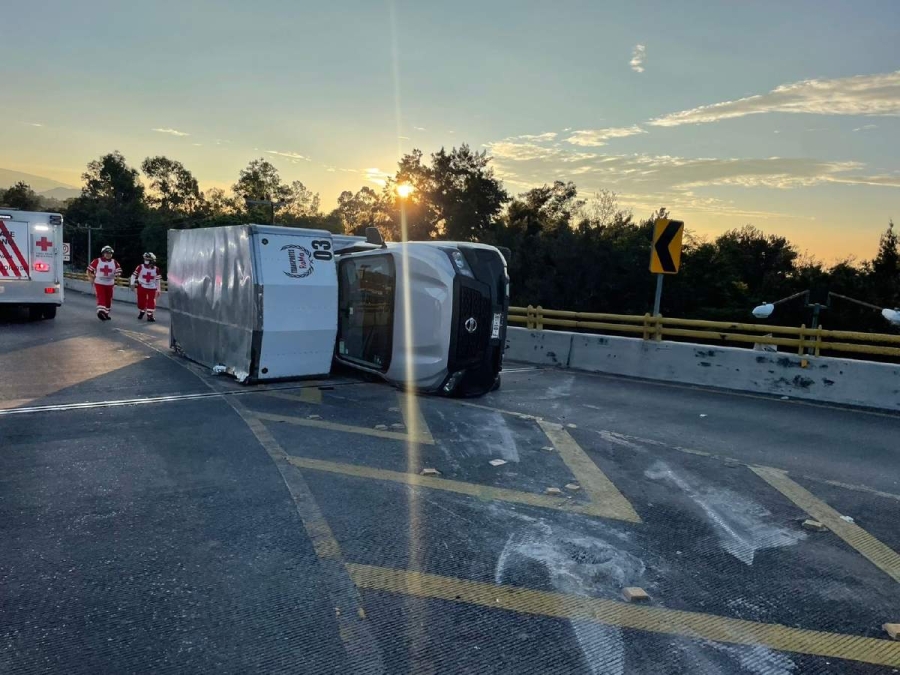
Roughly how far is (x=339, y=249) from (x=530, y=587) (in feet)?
26.3

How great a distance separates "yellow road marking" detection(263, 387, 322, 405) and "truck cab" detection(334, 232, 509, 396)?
1077 mm

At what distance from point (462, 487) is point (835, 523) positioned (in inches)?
110

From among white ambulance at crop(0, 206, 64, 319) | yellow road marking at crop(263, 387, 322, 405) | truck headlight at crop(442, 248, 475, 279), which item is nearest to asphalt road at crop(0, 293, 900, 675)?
yellow road marking at crop(263, 387, 322, 405)

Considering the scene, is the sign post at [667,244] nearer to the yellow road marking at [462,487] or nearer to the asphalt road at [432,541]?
the asphalt road at [432,541]

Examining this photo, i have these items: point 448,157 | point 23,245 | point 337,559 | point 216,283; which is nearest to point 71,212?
point 448,157

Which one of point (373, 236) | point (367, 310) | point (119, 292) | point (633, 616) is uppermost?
point (373, 236)

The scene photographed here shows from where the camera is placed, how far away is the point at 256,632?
3061 millimetres

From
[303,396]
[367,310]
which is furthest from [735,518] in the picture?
[367,310]

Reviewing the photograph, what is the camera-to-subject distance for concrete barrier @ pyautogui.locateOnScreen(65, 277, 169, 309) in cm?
2539

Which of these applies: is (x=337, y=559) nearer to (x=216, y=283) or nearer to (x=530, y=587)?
(x=530, y=587)

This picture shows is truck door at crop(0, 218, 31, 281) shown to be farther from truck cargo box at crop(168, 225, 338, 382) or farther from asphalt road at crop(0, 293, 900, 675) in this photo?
asphalt road at crop(0, 293, 900, 675)

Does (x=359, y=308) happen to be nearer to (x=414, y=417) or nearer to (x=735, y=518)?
(x=414, y=417)

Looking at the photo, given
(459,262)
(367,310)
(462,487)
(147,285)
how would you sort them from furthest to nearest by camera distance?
(147,285) < (367,310) < (459,262) < (462,487)

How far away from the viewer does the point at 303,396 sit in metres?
8.55
